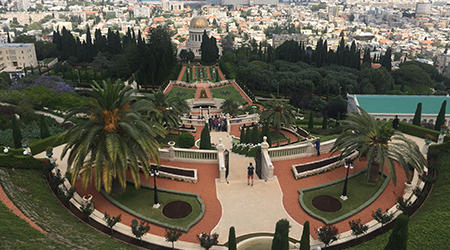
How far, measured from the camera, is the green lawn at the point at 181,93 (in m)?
65.6

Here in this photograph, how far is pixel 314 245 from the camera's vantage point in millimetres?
18703

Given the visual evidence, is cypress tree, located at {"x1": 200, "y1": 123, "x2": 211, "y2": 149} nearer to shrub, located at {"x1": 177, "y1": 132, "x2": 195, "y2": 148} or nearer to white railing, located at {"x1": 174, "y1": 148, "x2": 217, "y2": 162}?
white railing, located at {"x1": 174, "y1": 148, "x2": 217, "y2": 162}

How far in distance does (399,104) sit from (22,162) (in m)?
48.9

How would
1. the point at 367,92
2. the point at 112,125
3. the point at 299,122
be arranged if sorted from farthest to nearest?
the point at 367,92 → the point at 299,122 → the point at 112,125

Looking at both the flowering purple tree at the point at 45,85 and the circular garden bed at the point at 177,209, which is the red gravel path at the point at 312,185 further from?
the flowering purple tree at the point at 45,85

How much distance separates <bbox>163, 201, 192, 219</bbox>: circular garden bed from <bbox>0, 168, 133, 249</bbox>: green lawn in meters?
3.74

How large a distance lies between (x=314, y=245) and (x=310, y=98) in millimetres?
46990

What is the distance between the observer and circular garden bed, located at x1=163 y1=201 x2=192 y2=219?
21473 millimetres

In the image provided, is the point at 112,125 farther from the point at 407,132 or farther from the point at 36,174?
the point at 407,132

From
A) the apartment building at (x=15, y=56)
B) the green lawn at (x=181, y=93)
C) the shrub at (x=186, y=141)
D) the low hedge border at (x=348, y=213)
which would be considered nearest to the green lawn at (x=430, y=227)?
the low hedge border at (x=348, y=213)

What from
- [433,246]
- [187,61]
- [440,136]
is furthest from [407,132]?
[187,61]

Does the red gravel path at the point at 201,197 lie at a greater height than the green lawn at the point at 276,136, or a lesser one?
greater

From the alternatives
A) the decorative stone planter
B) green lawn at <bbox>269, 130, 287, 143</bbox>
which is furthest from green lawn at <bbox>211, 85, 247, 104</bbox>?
the decorative stone planter

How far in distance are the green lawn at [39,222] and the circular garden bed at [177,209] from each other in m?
3.74
